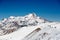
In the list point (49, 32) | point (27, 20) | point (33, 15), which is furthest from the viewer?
point (33, 15)

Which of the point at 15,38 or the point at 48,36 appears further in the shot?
the point at 15,38

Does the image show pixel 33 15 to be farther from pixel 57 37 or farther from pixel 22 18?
pixel 57 37

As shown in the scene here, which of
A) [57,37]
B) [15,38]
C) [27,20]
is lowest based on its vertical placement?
[57,37]

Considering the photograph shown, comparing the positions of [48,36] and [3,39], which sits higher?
[3,39]

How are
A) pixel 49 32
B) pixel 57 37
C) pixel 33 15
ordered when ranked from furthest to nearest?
pixel 33 15 < pixel 49 32 < pixel 57 37

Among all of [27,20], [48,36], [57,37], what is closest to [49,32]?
[48,36]

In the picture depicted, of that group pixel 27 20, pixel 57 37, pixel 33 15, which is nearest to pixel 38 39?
pixel 57 37

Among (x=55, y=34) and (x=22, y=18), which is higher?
(x=22, y=18)

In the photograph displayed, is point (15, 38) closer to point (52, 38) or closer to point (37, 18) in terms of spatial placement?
point (52, 38)

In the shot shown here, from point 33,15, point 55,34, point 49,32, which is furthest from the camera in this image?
point 33,15
